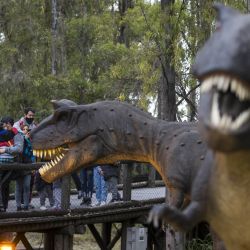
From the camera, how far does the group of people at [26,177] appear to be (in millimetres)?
8859

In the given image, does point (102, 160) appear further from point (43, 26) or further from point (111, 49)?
point (43, 26)

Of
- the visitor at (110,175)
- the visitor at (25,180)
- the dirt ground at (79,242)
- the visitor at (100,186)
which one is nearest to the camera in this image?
the visitor at (25,180)

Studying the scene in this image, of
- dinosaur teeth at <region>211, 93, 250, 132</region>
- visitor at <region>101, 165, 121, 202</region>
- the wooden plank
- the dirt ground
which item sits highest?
dinosaur teeth at <region>211, 93, 250, 132</region>

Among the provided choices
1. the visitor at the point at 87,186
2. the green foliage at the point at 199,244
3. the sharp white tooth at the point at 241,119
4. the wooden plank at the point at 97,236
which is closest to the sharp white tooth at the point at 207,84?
the sharp white tooth at the point at 241,119

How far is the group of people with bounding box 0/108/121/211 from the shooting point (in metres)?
8.86

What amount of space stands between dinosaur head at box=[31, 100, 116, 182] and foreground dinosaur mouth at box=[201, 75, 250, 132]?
1.76 m

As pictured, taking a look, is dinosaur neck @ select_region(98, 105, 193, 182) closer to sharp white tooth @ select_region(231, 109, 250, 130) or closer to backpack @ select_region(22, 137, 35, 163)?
sharp white tooth @ select_region(231, 109, 250, 130)

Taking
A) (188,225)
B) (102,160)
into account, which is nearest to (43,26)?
(102,160)

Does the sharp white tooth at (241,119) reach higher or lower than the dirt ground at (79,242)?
higher

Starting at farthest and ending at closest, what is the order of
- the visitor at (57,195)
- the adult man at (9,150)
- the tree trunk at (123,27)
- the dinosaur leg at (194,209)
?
the tree trunk at (123,27), the visitor at (57,195), the adult man at (9,150), the dinosaur leg at (194,209)

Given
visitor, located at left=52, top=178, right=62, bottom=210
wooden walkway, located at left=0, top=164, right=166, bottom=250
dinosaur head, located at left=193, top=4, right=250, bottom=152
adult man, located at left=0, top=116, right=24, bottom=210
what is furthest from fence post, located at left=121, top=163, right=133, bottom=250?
dinosaur head, located at left=193, top=4, right=250, bottom=152

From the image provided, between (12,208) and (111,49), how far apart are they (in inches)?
391

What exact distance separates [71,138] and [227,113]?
6.17 ft

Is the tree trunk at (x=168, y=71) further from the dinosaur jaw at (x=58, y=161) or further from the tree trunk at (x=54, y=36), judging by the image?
the tree trunk at (x=54, y=36)
